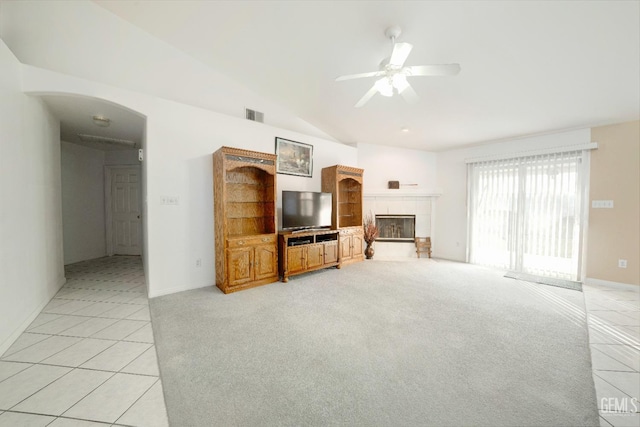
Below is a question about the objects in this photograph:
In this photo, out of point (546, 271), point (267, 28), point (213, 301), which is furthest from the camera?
point (546, 271)

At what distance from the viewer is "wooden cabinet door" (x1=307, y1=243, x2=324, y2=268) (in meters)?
4.34

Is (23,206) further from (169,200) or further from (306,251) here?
(306,251)

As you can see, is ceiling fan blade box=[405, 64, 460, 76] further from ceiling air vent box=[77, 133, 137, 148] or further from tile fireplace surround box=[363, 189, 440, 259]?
ceiling air vent box=[77, 133, 137, 148]

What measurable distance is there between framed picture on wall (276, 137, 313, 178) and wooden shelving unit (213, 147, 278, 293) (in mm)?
548

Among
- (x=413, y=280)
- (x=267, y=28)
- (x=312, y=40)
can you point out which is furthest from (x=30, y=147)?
(x=413, y=280)

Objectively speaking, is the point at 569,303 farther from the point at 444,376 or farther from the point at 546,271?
the point at 444,376

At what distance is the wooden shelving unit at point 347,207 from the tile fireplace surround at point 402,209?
0.45 m

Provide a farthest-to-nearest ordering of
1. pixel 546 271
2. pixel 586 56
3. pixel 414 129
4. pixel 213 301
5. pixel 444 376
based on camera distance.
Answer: pixel 414 129, pixel 546 271, pixel 213 301, pixel 586 56, pixel 444 376

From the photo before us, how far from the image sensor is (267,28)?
2.89 metres

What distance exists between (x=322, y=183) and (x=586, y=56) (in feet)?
13.4

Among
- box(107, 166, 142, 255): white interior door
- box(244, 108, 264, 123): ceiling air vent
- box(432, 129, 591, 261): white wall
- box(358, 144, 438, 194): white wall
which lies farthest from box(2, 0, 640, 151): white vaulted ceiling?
box(107, 166, 142, 255): white interior door

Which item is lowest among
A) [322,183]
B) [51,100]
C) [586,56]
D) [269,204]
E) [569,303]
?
[569,303]
